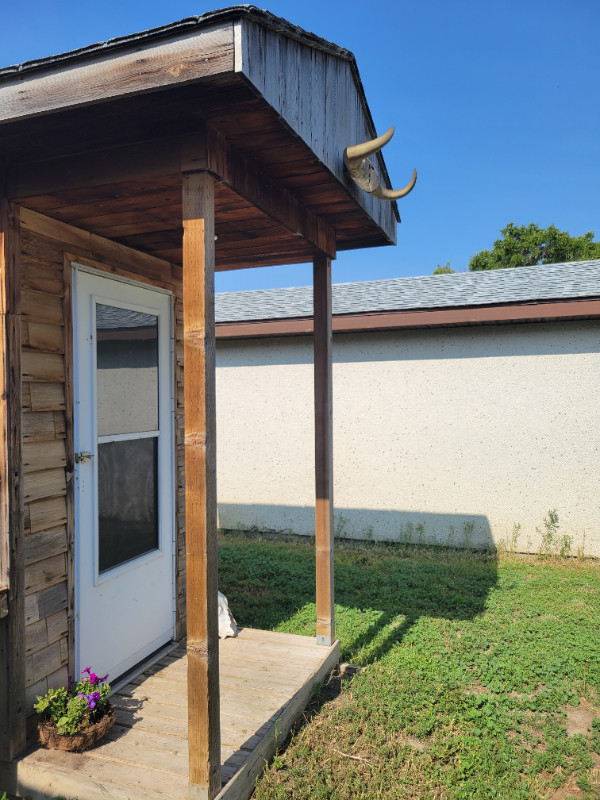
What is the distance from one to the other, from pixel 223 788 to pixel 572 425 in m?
5.27

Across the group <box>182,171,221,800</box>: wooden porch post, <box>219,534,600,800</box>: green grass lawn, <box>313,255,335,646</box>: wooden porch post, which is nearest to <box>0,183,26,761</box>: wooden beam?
<box>182,171,221,800</box>: wooden porch post

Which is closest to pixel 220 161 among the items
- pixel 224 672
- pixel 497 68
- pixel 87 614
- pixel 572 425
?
pixel 87 614

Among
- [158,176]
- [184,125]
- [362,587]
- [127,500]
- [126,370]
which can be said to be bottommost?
[362,587]

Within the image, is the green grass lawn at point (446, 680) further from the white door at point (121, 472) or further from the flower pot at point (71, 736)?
the white door at point (121, 472)

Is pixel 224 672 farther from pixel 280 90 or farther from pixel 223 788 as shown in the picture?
pixel 280 90

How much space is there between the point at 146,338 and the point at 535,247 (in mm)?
24620

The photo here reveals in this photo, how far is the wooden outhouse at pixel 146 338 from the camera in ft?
6.42

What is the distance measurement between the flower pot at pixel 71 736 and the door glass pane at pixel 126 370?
1.34 metres

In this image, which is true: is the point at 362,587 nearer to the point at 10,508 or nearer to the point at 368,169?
the point at 10,508

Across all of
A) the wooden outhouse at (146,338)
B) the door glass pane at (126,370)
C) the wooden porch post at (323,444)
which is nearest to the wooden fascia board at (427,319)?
the wooden outhouse at (146,338)

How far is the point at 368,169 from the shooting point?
2904 mm

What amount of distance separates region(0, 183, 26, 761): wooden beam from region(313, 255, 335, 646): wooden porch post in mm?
1706

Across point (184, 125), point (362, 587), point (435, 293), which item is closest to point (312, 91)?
point (184, 125)

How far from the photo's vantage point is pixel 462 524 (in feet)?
21.4
